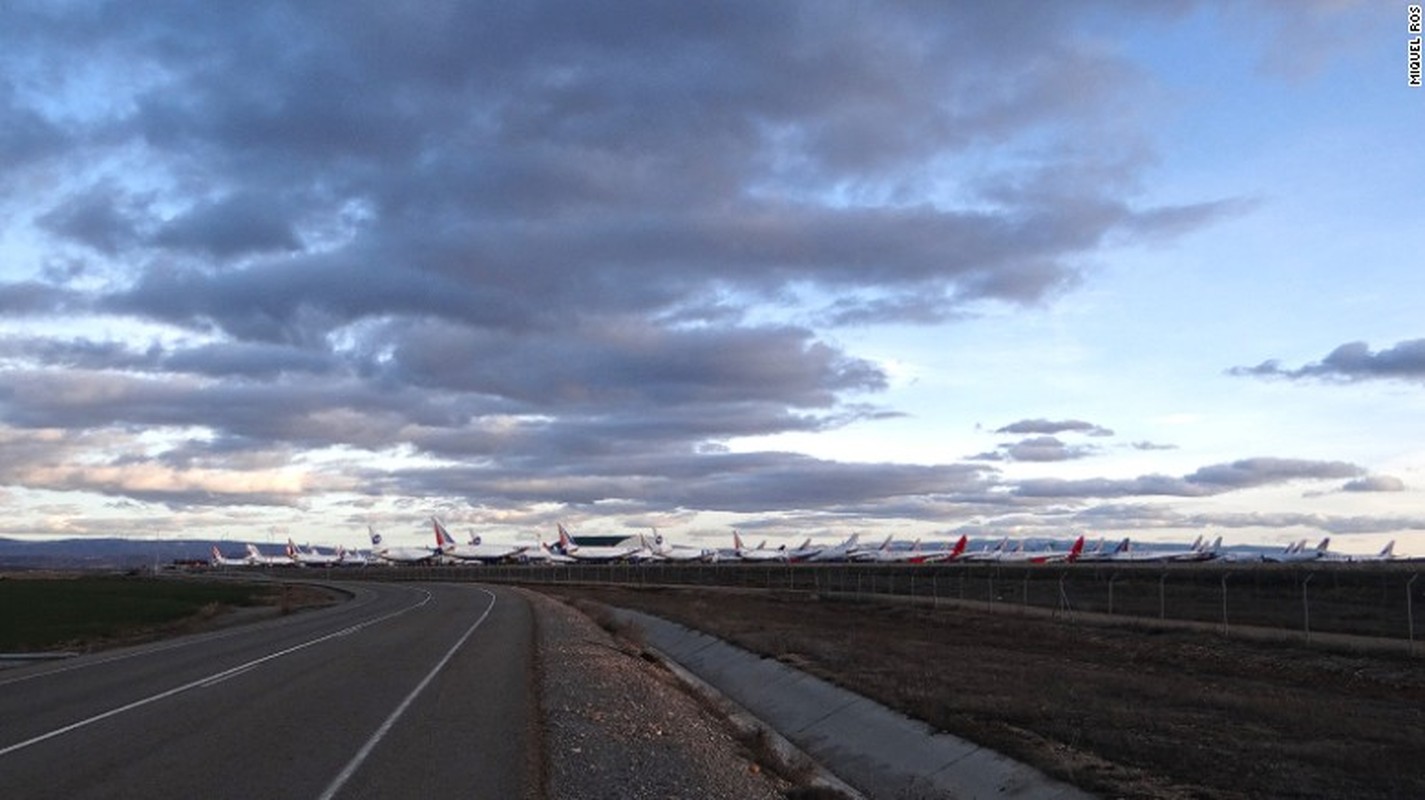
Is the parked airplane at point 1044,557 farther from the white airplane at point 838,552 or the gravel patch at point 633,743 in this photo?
the gravel patch at point 633,743

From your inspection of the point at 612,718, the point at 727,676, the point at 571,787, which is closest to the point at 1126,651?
the point at 727,676

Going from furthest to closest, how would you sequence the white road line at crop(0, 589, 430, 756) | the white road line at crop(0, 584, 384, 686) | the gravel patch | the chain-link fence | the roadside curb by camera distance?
the chain-link fence → the white road line at crop(0, 584, 384, 686) → the roadside curb → the white road line at crop(0, 589, 430, 756) → the gravel patch

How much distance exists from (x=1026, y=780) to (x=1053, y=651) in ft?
69.9

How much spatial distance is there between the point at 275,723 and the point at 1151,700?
14.3 m

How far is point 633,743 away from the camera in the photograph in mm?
17438

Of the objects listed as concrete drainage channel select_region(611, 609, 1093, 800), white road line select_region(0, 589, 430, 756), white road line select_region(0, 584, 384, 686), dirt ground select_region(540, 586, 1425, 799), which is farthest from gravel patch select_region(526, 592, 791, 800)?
white road line select_region(0, 584, 384, 686)

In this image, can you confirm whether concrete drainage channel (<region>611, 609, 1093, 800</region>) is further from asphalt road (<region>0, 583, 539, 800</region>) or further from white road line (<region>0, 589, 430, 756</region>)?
white road line (<region>0, 589, 430, 756</region>)

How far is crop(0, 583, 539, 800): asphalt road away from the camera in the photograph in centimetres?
1304

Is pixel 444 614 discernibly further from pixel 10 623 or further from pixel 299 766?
pixel 299 766

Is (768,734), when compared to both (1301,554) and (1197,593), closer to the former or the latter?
(1197,593)

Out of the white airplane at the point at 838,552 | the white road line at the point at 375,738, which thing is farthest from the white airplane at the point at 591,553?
the white road line at the point at 375,738

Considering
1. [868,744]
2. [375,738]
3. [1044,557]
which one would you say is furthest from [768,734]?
[1044,557]

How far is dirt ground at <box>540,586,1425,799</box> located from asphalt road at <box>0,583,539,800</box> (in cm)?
686

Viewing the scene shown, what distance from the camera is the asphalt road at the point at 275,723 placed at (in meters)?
13.0
